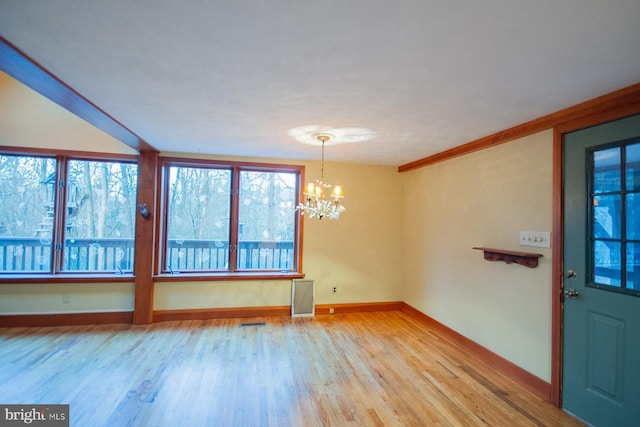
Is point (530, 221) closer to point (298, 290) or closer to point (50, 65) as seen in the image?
point (298, 290)

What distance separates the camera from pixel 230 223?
4.37 metres

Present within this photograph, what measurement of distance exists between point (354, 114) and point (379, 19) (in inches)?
46.6

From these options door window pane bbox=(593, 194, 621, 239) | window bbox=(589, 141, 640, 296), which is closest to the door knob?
window bbox=(589, 141, 640, 296)

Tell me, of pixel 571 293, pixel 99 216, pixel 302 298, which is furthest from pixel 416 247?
pixel 99 216

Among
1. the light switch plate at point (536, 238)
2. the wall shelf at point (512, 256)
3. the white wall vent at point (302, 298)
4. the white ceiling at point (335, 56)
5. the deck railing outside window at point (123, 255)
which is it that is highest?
the white ceiling at point (335, 56)

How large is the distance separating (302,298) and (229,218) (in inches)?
64.9

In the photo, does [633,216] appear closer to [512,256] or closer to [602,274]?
[602,274]

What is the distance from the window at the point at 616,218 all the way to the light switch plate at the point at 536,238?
320 millimetres

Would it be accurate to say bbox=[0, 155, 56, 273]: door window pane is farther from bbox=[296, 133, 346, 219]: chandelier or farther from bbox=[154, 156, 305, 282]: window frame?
bbox=[296, 133, 346, 219]: chandelier

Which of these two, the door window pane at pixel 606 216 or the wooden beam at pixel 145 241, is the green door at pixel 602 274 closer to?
the door window pane at pixel 606 216

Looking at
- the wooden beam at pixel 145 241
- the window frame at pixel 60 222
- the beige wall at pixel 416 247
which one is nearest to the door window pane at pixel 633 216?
the beige wall at pixel 416 247

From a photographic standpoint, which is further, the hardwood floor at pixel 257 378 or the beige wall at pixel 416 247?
the beige wall at pixel 416 247

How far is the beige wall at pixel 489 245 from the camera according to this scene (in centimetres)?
254
